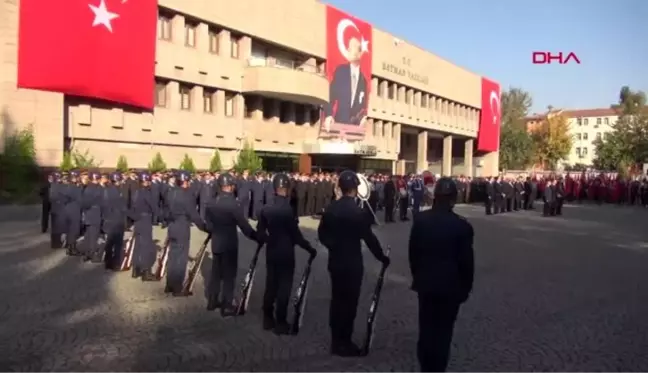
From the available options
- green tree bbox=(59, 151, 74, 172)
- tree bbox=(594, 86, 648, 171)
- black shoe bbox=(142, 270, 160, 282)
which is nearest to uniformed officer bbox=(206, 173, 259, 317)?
black shoe bbox=(142, 270, 160, 282)

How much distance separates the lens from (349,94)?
42.2 meters

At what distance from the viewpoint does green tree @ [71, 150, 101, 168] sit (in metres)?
25.1

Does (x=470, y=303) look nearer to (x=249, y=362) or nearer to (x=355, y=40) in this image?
(x=249, y=362)

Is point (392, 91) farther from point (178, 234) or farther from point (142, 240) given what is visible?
point (178, 234)

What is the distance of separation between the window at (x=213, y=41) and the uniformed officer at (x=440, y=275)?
97.7ft

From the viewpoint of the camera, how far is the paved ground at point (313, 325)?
6066 mm

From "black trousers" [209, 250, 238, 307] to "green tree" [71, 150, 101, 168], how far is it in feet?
60.6

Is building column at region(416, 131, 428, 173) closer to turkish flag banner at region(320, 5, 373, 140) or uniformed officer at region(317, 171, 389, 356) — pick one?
turkish flag banner at region(320, 5, 373, 140)

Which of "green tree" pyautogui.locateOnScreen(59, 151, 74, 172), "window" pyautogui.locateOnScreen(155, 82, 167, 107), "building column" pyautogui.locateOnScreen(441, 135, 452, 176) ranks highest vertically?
"window" pyautogui.locateOnScreen(155, 82, 167, 107)

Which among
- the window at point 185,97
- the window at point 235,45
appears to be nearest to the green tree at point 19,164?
the window at point 185,97

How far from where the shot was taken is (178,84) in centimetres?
3102

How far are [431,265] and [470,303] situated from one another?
4.37 meters

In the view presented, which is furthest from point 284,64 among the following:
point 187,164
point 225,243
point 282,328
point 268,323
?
point 282,328

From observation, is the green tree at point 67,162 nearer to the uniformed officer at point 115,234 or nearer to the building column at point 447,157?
the uniformed officer at point 115,234
